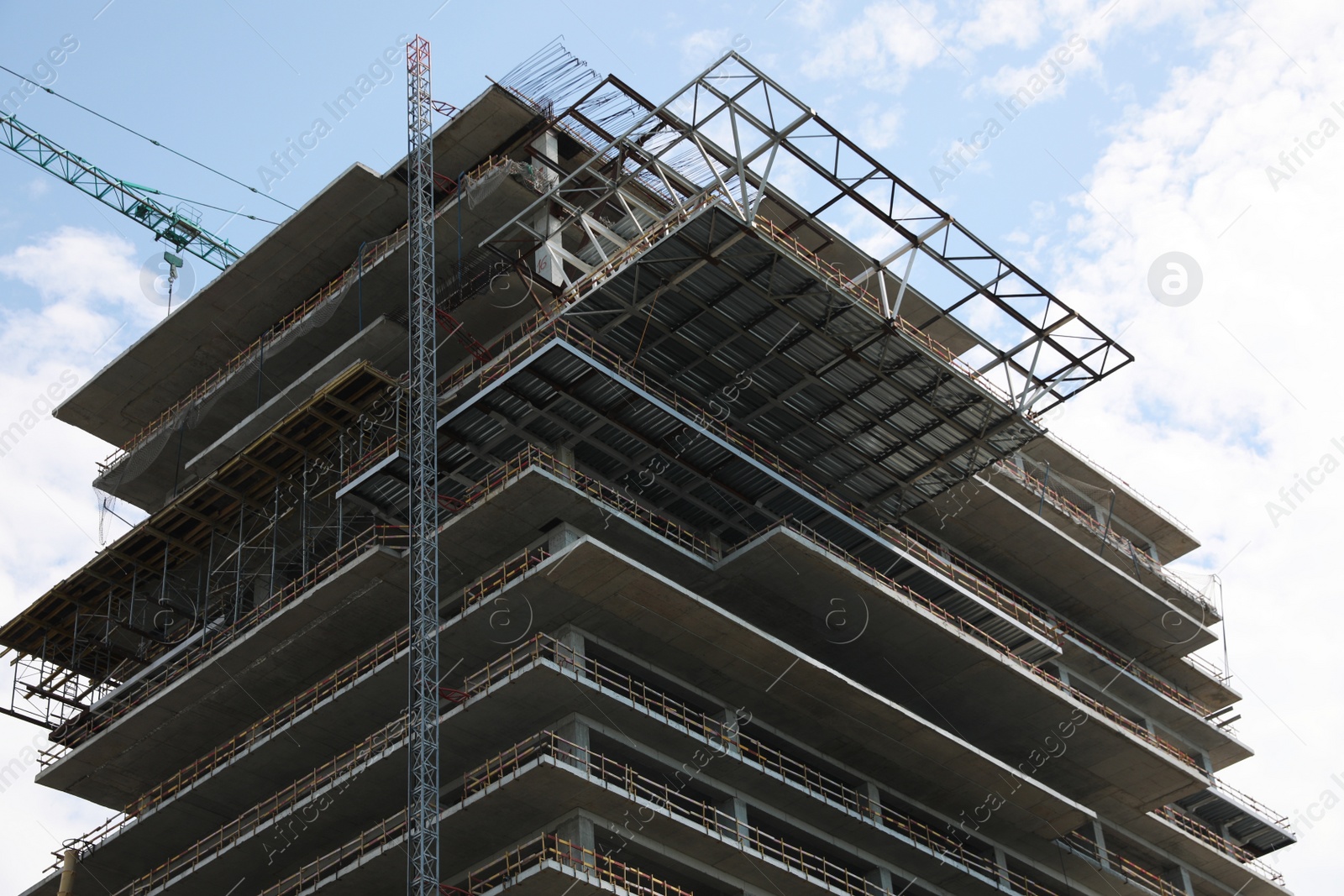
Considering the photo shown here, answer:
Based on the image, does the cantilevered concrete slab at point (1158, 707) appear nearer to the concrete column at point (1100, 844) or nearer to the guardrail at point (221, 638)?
the concrete column at point (1100, 844)

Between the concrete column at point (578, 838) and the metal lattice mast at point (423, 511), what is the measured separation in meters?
2.90

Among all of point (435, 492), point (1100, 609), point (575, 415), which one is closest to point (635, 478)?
point (575, 415)

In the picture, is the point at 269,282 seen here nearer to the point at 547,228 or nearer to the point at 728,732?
the point at 547,228

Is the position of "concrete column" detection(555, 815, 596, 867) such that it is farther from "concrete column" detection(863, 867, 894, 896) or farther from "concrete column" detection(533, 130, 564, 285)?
"concrete column" detection(533, 130, 564, 285)

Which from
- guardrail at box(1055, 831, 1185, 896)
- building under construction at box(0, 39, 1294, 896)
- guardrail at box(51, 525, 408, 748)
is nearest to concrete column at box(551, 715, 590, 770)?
building under construction at box(0, 39, 1294, 896)

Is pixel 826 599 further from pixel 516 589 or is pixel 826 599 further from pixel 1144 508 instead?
pixel 1144 508

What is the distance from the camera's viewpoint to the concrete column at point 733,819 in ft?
133

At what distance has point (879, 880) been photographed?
45344 mm

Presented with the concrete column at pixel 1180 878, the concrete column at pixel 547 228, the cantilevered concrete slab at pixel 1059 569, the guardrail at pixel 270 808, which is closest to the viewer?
the guardrail at pixel 270 808

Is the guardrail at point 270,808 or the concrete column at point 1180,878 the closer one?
the guardrail at point 270,808

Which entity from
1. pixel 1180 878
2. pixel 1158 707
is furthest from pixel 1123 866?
pixel 1158 707

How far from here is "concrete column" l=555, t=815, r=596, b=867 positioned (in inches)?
1458

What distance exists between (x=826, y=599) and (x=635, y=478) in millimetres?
6291

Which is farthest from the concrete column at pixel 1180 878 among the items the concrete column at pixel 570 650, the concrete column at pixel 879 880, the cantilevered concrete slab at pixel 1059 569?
the concrete column at pixel 570 650
